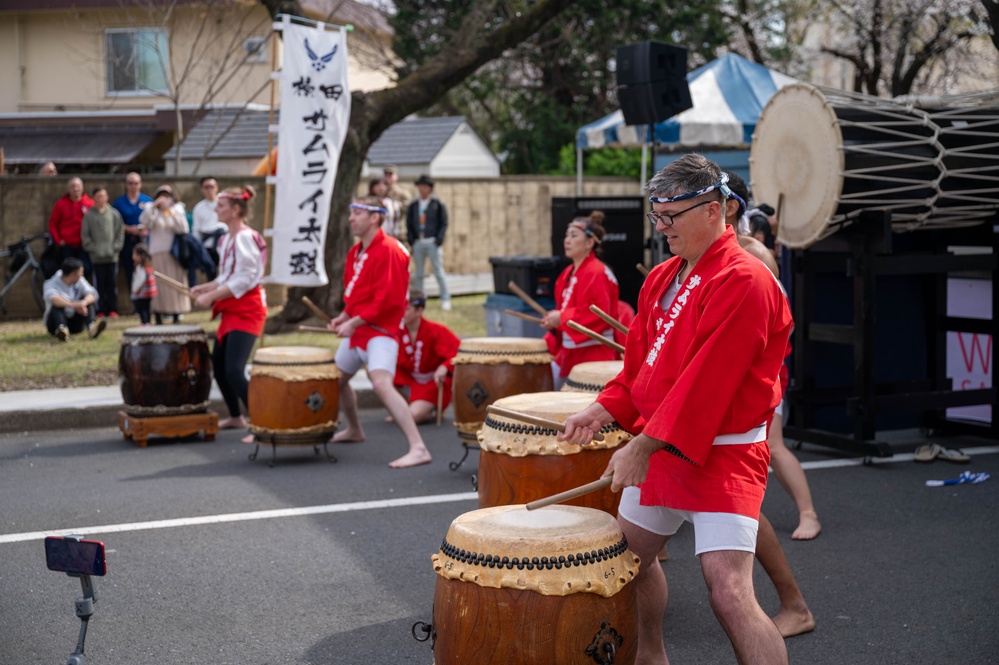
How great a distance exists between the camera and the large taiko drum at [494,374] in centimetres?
697

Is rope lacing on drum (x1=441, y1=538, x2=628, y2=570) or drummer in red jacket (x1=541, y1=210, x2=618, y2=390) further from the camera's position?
drummer in red jacket (x1=541, y1=210, x2=618, y2=390)

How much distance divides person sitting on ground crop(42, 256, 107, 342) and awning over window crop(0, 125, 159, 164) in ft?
40.4

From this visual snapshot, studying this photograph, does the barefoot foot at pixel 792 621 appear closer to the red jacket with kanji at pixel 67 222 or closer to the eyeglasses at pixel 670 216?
the eyeglasses at pixel 670 216

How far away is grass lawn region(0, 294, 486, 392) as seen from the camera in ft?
33.6

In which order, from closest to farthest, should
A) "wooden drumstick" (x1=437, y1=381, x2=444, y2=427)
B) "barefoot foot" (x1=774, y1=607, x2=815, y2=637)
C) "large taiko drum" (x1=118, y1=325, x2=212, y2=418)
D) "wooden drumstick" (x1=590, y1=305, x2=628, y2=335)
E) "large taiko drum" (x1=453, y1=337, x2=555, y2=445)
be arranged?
"barefoot foot" (x1=774, y1=607, x2=815, y2=637) < "wooden drumstick" (x1=590, y1=305, x2=628, y2=335) < "large taiko drum" (x1=453, y1=337, x2=555, y2=445) < "large taiko drum" (x1=118, y1=325, x2=212, y2=418) < "wooden drumstick" (x1=437, y1=381, x2=444, y2=427)

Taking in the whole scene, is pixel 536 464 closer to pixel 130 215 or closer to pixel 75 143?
pixel 130 215

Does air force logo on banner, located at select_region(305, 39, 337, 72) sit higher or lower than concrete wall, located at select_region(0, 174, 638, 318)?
higher

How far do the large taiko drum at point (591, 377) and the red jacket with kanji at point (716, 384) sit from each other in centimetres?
194

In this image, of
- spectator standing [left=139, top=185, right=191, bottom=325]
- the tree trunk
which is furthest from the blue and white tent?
spectator standing [left=139, top=185, right=191, bottom=325]

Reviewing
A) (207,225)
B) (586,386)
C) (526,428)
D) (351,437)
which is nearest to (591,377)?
(586,386)

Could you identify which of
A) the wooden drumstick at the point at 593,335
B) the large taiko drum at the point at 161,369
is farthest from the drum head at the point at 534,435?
the large taiko drum at the point at 161,369

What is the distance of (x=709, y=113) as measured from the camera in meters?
14.3

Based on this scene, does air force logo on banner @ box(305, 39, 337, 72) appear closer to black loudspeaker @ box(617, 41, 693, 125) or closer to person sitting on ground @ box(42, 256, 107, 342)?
black loudspeaker @ box(617, 41, 693, 125)

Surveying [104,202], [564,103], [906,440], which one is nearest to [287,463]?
[906,440]
